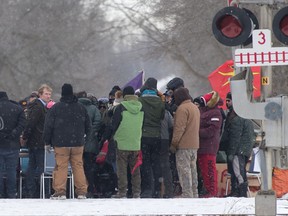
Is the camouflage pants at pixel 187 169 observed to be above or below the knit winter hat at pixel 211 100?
below

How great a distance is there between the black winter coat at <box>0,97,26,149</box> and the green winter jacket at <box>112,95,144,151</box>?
159 centimetres

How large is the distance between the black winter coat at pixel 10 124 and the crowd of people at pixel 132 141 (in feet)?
0.05

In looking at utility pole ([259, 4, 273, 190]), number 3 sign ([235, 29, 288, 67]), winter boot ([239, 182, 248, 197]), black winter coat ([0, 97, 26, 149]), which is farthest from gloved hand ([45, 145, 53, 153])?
number 3 sign ([235, 29, 288, 67])

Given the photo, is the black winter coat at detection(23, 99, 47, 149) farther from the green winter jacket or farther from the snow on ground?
the snow on ground

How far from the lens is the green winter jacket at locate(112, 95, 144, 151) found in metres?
19.2

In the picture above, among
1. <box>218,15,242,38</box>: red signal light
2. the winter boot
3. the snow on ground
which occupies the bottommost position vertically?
the snow on ground

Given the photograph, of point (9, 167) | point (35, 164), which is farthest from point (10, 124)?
point (35, 164)

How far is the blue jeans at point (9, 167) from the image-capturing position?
1956cm

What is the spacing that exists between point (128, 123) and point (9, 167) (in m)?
2.15

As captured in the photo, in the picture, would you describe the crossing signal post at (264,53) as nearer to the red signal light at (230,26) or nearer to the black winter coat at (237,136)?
the red signal light at (230,26)

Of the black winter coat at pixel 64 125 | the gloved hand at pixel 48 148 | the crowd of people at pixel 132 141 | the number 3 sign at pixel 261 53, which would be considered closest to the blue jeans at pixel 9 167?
the crowd of people at pixel 132 141

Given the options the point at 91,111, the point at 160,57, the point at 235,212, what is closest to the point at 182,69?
the point at 160,57

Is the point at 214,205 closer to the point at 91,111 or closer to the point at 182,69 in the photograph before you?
the point at 91,111

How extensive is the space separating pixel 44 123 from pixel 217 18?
7.75 metres
